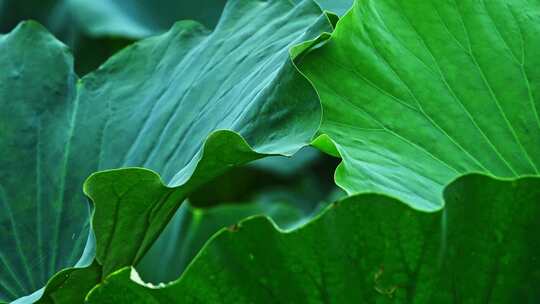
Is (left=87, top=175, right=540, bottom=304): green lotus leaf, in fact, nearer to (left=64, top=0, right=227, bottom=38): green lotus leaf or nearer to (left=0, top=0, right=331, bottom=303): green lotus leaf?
(left=0, top=0, right=331, bottom=303): green lotus leaf

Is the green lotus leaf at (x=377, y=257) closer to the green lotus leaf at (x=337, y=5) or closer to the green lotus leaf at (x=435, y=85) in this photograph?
the green lotus leaf at (x=435, y=85)

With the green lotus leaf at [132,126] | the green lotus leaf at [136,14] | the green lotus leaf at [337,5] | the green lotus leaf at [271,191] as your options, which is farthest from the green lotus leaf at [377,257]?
the green lotus leaf at [136,14]

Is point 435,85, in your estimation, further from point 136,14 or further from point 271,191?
point 271,191

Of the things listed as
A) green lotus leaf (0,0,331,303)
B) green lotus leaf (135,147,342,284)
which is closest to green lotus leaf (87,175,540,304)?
green lotus leaf (0,0,331,303)

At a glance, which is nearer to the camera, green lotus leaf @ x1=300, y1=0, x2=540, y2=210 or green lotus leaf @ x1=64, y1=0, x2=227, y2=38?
green lotus leaf @ x1=300, y1=0, x2=540, y2=210

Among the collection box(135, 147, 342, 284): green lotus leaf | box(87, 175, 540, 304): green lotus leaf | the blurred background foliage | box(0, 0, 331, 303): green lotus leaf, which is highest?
box(87, 175, 540, 304): green lotus leaf
